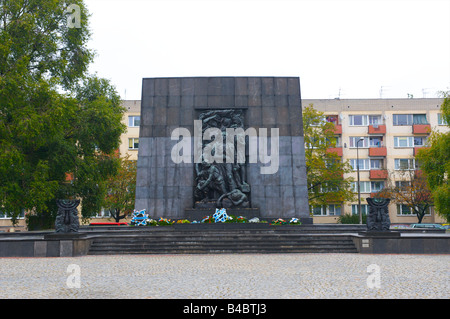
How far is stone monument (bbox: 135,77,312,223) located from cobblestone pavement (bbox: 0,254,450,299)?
835 centimetres

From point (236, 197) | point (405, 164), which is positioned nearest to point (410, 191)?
point (405, 164)

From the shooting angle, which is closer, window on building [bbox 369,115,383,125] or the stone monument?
the stone monument

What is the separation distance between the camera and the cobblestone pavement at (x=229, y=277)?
863 centimetres

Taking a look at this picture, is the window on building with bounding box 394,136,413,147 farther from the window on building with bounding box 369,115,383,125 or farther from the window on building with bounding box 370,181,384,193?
the window on building with bounding box 370,181,384,193

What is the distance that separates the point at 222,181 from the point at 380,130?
35.9 m

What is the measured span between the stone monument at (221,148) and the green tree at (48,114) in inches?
200

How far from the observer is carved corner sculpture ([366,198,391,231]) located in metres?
17.1

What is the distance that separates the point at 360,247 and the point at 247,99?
11151 mm

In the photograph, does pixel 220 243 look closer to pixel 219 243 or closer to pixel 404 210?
pixel 219 243

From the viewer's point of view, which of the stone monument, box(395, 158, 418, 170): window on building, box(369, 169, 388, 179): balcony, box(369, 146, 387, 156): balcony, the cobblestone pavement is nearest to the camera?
the cobblestone pavement

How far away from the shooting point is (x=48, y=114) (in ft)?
77.6

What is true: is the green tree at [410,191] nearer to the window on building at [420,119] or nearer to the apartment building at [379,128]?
the apartment building at [379,128]

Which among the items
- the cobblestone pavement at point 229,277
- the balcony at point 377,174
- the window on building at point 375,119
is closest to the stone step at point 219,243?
the cobblestone pavement at point 229,277

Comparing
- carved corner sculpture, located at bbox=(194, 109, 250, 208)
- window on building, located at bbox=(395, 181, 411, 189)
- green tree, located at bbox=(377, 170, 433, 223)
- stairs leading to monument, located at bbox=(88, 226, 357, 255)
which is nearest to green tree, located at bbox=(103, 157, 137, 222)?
carved corner sculpture, located at bbox=(194, 109, 250, 208)
